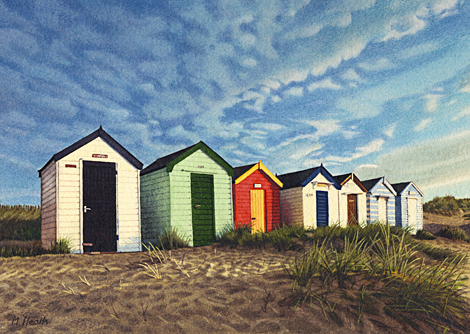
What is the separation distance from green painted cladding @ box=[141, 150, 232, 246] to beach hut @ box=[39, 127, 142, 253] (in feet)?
3.52

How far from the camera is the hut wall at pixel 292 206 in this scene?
1727 cm

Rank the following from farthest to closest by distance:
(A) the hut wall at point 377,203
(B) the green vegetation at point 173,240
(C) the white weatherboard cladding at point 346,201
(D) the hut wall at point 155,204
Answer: (A) the hut wall at point 377,203, (C) the white weatherboard cladding at point 346,201, (D) the hut wall at point 155,204, (B) the green vegetation at point 173,240

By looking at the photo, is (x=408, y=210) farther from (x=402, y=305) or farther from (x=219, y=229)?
(x=402, y=305)

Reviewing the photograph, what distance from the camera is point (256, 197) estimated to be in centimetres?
1614

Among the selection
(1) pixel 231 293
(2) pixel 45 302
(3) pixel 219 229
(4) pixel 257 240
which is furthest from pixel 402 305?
(3) pixel 219 229

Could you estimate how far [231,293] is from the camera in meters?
5.58

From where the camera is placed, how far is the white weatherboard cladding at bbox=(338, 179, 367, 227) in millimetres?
18875

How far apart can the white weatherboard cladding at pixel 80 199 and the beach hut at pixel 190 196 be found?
43.4 inches

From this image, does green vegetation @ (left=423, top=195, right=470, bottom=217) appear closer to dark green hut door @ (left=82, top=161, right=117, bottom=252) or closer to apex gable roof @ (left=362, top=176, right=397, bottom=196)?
apex gable roof @ (left=362, top=176, right=397, bottom=196)

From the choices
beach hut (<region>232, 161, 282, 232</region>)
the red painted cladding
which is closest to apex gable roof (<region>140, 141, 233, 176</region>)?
beach hut (<region>232, 161, 282, 232</region>)

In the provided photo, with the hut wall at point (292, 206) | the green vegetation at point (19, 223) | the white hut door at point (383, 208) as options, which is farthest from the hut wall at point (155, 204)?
the white hut door at point (383, 208)

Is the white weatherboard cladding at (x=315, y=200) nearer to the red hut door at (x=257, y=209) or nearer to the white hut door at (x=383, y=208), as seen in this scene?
Result: the red hut door at (x=257, y=209)
